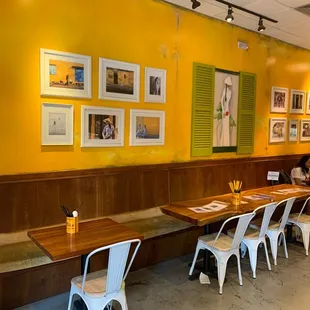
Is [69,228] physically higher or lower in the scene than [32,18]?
lower

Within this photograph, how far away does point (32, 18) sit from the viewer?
10.2 ft

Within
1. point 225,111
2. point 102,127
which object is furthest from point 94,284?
point 225,111

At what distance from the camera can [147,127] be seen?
4.06m

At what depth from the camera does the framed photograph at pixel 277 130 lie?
18.9 feet

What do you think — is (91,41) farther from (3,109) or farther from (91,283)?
(91,283)

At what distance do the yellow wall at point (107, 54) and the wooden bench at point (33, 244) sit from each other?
2.09ft

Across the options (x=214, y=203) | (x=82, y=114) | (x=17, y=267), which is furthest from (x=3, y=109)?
(x=214, y=203)

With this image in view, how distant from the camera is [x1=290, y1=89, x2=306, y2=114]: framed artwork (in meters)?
6.13

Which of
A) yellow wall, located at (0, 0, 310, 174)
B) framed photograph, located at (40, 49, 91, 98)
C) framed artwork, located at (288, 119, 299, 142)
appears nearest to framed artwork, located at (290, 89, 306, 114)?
framed artwork, located at (288, 119, 299, 142)

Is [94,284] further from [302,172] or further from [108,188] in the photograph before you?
[302,172]

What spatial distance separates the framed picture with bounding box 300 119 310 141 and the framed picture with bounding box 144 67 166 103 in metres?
3.55

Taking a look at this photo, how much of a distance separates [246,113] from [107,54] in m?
2.60

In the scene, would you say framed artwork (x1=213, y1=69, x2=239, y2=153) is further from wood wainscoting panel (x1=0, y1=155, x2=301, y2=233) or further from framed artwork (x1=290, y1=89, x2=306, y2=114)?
framed artwork (x1=290, y1=89, x2=306, y2=114)

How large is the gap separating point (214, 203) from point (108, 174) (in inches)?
52.4
